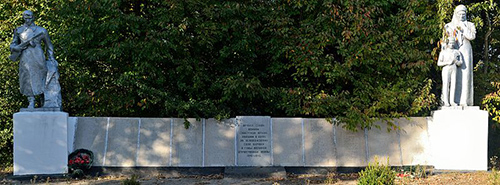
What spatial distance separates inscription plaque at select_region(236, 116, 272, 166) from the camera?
11.3 meters

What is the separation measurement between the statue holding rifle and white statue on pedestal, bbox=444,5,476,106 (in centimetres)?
909

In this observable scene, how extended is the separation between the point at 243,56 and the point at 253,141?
8.86ft

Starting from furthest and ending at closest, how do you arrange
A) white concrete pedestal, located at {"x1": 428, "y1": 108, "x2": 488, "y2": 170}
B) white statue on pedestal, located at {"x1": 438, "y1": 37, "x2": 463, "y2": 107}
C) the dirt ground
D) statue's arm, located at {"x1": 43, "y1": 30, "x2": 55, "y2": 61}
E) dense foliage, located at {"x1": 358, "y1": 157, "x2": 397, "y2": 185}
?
white statue on pedestal, located at {"x1": 438, "y1": 37, "x2": 463, "y2": 107}
white concrete pedestal, located at {"x1": 428, "y1": 108, "x2": 488, "y2": 170}
statue's arm, located at {"x1": 43, "y1": 30, "x2": 55, "y2": 61}
the dirt ground
dense foliage, located at {"x1": 358, "y1": 157, "x2": 397, "y2": 185}

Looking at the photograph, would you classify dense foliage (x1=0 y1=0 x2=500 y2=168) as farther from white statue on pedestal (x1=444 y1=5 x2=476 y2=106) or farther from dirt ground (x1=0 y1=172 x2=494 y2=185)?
dirt ground (x1=0 y1=172 x2=494 y2=185)

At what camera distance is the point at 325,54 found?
13.6 metres

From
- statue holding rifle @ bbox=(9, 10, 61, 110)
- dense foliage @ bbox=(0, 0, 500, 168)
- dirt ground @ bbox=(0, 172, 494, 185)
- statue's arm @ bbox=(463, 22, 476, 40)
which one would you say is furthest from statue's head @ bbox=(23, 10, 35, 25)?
statue's arm @ bbox=(463, 22, 476, 40)

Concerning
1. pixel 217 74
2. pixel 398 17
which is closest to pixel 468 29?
pixel 398 17

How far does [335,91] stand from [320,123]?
168 cm

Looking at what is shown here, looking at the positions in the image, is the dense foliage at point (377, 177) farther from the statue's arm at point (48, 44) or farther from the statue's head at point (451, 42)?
the statue's arm at point (48, 44)

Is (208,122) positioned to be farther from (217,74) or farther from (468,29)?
(468,29)

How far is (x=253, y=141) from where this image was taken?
1141 cm

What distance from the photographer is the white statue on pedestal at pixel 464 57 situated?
11531 millimetres

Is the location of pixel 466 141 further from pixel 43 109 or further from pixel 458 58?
pixel 43 109

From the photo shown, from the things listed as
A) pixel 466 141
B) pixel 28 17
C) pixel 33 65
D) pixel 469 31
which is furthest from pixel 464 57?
pixel 28 17
